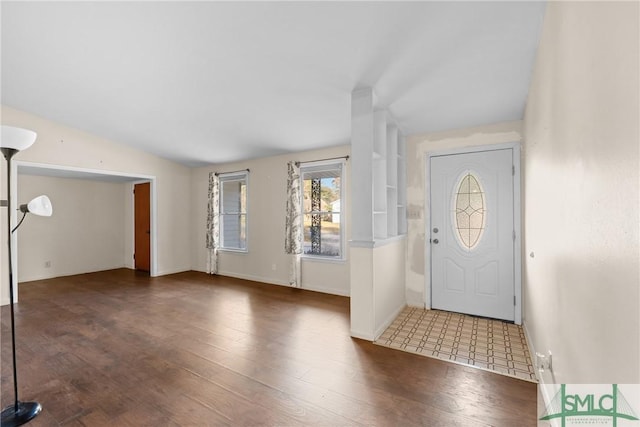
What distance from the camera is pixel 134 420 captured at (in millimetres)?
1780

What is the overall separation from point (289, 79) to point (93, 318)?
145 inches

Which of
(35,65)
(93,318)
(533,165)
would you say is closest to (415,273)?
(533,165)

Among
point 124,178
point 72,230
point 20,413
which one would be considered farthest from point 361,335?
point 72,230

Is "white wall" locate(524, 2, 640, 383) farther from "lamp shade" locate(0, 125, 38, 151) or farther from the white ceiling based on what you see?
"lamp shade" locate(0, 125, 38, 151)

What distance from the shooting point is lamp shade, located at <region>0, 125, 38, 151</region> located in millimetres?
1753

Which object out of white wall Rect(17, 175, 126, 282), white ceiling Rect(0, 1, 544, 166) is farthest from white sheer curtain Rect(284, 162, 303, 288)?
white wall Rect(17, 175, 126, 282)

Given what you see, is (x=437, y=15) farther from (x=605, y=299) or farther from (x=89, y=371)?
(x=89, y=371)

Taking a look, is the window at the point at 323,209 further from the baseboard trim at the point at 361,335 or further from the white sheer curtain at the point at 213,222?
the white sheer curtain at the point at 213,222

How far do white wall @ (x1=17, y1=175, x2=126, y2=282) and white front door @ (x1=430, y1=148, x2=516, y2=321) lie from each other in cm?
717

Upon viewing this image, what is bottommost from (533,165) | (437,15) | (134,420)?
(134,420)

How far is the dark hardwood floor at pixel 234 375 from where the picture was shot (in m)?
1.82

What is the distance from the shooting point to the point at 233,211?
6.10 metres

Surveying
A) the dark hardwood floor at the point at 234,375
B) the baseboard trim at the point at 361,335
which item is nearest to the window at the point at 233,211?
the dark hardwood floor at the point at 234,375

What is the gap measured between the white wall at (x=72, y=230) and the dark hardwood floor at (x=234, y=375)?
237cm
